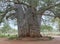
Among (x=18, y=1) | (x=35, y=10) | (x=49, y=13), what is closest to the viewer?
(x=18, y=1)

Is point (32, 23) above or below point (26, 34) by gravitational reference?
above

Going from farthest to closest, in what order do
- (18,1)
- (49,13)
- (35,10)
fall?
(49,13) → (35,10) → (18,1)

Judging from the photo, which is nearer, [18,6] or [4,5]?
[4,5]

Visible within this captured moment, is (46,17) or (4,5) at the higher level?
(4,5)


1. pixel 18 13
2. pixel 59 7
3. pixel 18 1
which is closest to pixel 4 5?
pixel 18 1

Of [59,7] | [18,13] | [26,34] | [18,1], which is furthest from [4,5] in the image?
[59,7]

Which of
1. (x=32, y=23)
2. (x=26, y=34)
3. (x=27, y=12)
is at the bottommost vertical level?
(x=26, y=34)

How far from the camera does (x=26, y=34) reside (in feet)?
46.6

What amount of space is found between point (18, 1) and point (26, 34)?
342 centimetres

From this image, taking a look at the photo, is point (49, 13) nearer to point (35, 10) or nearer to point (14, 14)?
point (35, 10)

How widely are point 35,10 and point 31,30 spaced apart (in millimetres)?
1841

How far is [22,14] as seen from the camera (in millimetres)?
14477

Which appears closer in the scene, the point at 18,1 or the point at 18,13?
the point at 18,1

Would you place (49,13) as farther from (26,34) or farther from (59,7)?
(26,34)
